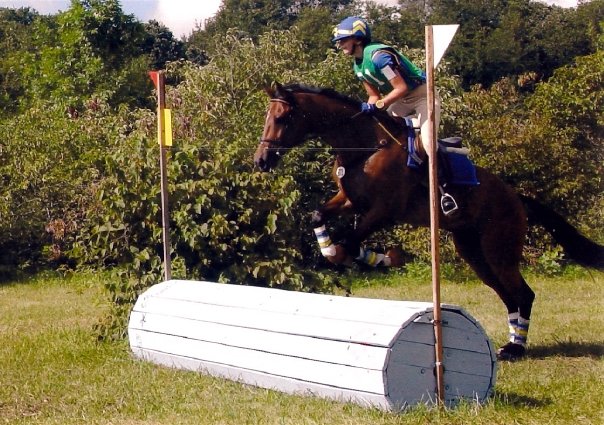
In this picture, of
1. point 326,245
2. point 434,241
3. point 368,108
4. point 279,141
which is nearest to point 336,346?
point 434,241

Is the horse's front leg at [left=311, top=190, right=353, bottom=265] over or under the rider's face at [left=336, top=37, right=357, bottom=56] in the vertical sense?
under

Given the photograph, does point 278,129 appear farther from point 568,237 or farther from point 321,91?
point 568,237

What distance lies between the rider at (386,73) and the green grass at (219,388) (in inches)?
64.0

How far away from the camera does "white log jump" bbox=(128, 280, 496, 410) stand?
5.17 m

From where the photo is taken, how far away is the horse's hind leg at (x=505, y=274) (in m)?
7.59

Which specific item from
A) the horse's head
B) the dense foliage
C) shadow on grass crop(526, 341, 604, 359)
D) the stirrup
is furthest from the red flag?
shadow on grass crop(526, 341, 604, 359)

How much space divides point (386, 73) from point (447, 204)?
1127 millimetres

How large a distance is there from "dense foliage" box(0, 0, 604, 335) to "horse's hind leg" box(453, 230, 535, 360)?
4.64ft

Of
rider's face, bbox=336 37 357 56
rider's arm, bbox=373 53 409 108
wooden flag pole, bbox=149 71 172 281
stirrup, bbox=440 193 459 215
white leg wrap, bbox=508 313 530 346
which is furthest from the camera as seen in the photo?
wooden flag pole, bbox=149 71 172 281

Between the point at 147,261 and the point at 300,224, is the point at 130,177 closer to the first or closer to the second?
the point at 147,261

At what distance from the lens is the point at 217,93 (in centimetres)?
1351

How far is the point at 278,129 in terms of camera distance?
6.97 meters

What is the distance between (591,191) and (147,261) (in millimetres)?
7719

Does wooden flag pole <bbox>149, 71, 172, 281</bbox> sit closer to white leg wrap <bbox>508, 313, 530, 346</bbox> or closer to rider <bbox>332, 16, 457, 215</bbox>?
rider <bbox>332, 16, 457, 215</bbox>
